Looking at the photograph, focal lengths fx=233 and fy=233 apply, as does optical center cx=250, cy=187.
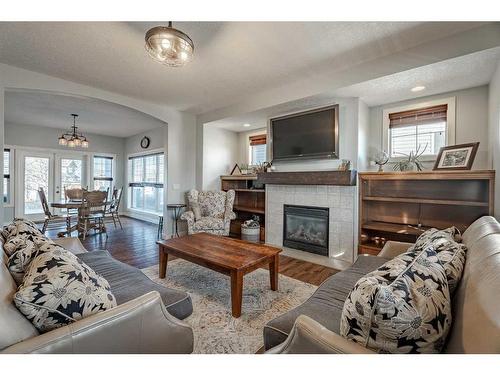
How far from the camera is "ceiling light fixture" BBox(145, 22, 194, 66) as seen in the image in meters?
1.89

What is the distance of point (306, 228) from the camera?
3725mm

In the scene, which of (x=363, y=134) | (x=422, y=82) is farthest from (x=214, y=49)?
(x=422, y=82)

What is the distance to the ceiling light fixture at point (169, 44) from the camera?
189 centimetres

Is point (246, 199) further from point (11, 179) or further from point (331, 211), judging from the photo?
point (11, 179)

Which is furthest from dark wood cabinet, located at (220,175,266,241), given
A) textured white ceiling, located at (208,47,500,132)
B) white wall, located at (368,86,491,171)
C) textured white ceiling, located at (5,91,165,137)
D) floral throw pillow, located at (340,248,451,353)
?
floral throw pillow, located at (340,248,451,353)

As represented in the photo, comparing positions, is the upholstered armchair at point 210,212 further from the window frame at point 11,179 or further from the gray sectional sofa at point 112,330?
the window frame at point 11,179

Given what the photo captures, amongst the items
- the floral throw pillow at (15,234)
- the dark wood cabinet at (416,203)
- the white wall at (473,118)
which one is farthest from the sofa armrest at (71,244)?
the white wall at (473,118)

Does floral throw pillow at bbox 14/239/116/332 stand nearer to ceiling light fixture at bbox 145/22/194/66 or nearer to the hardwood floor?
ceiling light fixture at bbox 145/22/194/66

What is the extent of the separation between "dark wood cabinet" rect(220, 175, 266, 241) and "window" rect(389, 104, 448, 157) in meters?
2.30

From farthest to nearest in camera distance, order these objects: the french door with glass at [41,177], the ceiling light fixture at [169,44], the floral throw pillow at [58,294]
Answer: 1. the french door with glass at [41,177]
2. the ceiling light fixture at [169,44]
3. the floral throw pillow at [58,294]

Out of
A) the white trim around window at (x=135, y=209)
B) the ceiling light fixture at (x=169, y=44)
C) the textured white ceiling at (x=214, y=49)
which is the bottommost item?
the white trim around window at (x=135, y=209)

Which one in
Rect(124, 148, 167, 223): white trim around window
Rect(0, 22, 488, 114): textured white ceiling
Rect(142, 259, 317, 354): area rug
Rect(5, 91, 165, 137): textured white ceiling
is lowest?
Rect(142, 259, 317, 354): area rug

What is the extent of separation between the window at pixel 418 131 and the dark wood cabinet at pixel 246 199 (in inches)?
90.4
